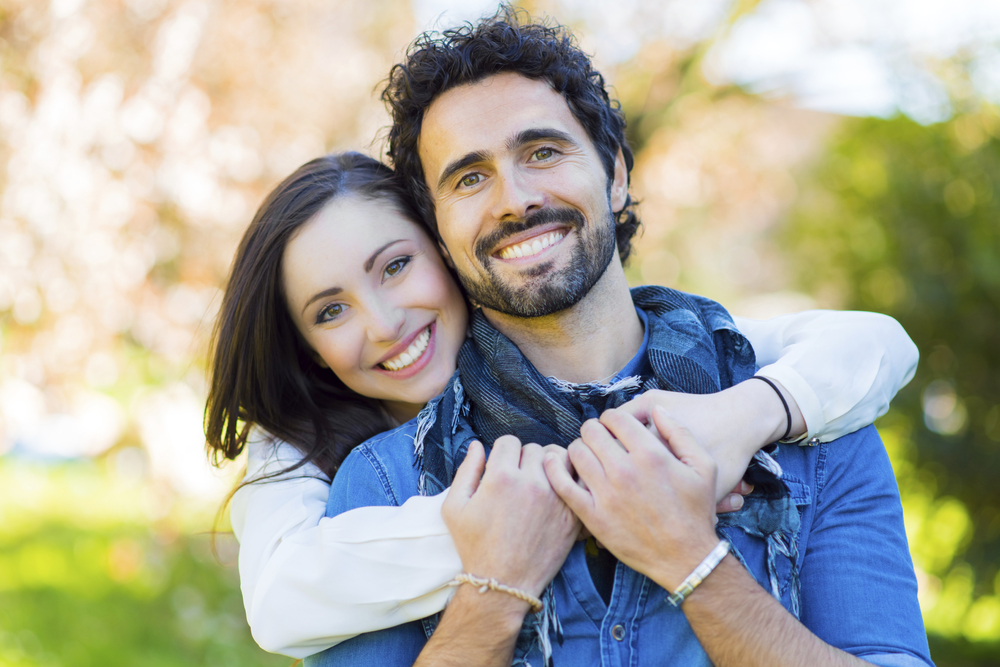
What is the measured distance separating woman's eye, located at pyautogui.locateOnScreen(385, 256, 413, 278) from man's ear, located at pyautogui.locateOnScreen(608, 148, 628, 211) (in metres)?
0.69

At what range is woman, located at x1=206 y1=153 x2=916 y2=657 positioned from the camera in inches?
66.8

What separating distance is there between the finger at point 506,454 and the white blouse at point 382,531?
15cm

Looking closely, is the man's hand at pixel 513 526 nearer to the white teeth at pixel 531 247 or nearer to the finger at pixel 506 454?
the finger at pixel 506 454

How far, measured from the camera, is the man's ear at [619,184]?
2.56 m

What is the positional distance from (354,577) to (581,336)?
93 cm

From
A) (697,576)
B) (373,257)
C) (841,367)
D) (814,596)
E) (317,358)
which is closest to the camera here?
(697,576)

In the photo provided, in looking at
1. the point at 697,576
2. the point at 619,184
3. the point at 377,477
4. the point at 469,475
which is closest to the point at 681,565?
the point at 697,576

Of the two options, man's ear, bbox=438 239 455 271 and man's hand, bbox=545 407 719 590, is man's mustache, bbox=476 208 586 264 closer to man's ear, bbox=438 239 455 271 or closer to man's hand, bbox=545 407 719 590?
man's ear, bbox=438 239 455 271

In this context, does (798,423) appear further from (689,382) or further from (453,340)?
(453,340)

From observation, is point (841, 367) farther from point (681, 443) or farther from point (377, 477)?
point (377, 477)

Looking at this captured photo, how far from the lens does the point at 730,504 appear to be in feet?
5.94

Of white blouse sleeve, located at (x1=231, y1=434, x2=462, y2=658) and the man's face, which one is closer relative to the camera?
white blouse sleeve, located at (x1=231, y1=434, x2=462, y2=658)

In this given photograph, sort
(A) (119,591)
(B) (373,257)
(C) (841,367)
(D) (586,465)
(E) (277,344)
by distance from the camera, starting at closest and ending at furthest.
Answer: (D) (586,465), (C) (841,367), (B) (373,257), (E) (277,344), (A) (119,591)

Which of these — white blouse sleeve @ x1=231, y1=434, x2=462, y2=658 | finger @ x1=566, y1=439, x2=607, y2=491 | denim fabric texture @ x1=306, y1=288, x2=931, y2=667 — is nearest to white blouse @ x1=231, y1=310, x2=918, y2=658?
white blouse sleeve @ x1=231, y1=434, x2=462, y2=658
